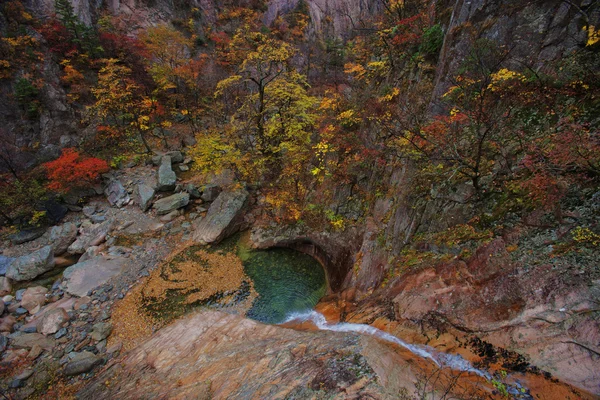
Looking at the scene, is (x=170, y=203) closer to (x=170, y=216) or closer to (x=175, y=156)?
(x=170, y=216)

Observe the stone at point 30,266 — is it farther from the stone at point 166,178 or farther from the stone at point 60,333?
the stone at point 166,178

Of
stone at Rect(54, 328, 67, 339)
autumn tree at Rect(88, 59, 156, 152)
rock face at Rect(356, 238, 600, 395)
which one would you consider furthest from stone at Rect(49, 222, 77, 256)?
rock face at Rect(356, 238, 600, 395)

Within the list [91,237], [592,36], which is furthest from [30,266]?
[592,36]

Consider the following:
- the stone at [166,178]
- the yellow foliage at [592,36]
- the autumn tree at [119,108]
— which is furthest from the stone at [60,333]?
the yellow foliage at [592,36]

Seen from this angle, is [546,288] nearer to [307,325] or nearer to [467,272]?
[467,272]

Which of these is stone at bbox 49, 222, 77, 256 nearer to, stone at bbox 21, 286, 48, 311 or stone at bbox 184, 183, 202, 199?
stone at bbox 21, 286, 48, 311
